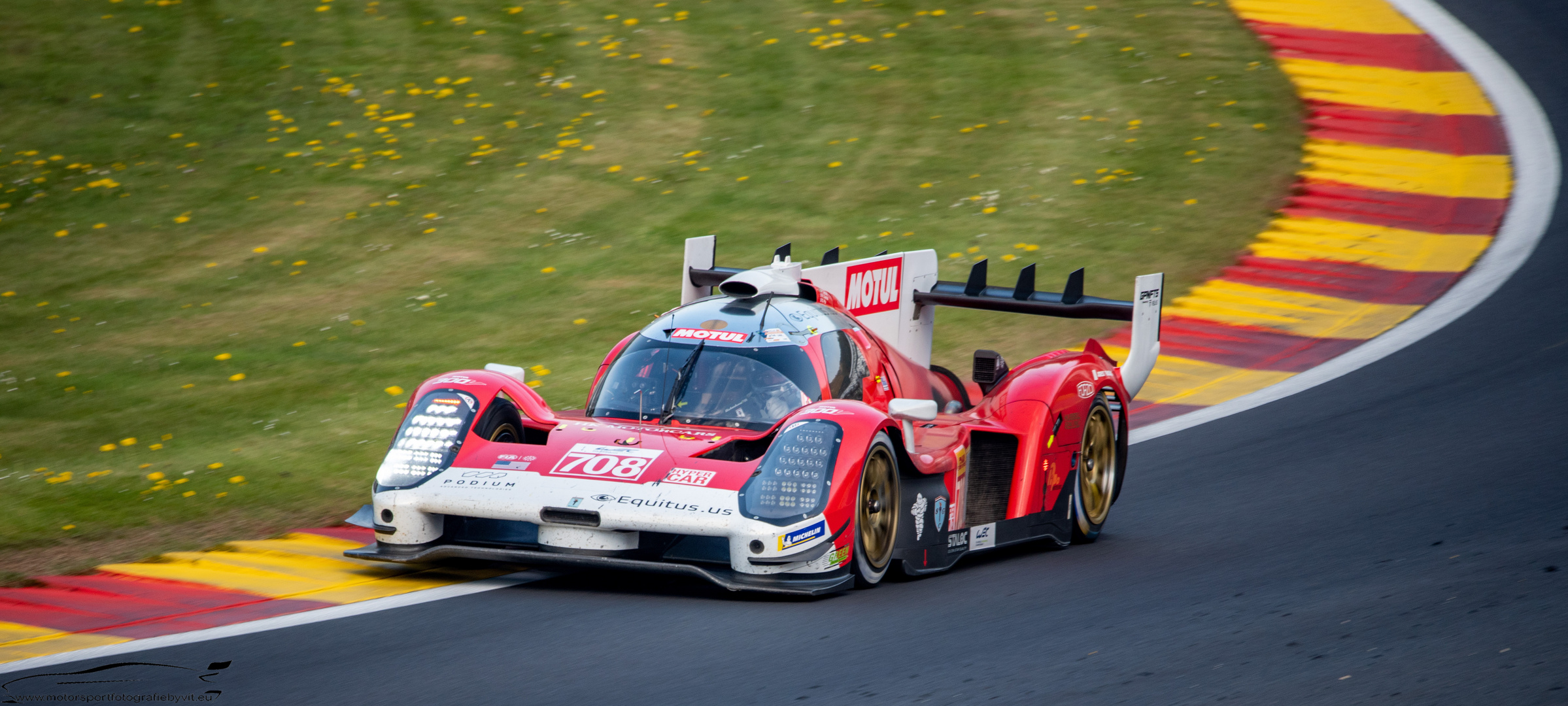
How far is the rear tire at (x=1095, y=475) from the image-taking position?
8.55 metres

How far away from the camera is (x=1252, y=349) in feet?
41.2

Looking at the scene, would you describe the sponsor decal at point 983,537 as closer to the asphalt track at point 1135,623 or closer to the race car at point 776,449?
the race car at point 776,449

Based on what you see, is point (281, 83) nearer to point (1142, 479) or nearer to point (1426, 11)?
point (1142, 479)

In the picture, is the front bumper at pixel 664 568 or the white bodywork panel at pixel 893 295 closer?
the front bumper at pixel 664 568

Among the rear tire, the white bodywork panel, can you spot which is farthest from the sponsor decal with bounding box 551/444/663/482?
the rear tire

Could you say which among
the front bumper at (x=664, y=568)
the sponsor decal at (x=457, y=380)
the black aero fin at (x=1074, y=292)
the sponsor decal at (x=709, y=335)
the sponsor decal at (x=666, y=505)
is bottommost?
the front bumper at (x=664, y=568)

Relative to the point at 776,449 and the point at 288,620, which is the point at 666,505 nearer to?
the point at 776,449

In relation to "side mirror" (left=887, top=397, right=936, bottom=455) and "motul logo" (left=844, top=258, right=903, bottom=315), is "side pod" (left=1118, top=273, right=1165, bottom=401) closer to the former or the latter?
"motul logo" (left=844, top=258, right=903, bottom=315)

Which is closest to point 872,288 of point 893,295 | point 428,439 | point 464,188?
point 893,295

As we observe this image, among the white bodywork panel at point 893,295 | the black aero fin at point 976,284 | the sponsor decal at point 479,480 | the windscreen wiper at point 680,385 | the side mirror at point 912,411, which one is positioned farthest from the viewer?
the black aero fin at point 976,284

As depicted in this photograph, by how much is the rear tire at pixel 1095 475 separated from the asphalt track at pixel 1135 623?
0.63 feet

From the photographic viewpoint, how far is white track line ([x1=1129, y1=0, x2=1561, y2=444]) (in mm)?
11469

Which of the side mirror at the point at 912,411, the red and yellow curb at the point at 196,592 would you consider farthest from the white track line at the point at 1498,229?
the red and yellow curb at the point at 196,592

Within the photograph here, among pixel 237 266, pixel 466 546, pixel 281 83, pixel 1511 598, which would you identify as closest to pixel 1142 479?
pixel 1511 598
